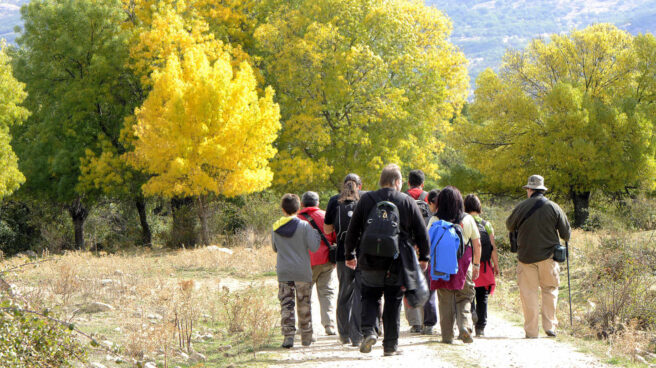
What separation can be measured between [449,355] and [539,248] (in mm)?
2337

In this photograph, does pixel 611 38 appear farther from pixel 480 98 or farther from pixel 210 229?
pixel 210 229

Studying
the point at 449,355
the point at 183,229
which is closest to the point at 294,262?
the point at 449,355

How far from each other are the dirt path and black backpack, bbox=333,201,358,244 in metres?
1.30

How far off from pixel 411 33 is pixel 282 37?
6019mm

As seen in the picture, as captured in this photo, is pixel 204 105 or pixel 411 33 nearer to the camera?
pixel 204 105

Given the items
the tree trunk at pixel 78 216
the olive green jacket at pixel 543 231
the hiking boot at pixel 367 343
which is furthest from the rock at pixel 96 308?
the tree trunk at pixel 78 216

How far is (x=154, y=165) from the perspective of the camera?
79.6 feet

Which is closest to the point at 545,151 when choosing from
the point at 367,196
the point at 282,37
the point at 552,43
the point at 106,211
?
the point at 552,43

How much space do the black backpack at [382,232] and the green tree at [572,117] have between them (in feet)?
84.0

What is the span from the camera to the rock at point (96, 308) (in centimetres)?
999

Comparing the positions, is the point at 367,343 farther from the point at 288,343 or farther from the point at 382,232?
the point at 288,343

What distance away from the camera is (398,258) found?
7016 millimetres

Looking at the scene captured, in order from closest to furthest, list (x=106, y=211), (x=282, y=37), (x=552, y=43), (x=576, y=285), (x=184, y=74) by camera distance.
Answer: (x=576, y=285) < (x=184, y=74) < (x=282, y=37) < (x=552, y=43) < (x=106, y=211)

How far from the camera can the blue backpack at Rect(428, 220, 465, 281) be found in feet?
26.2
